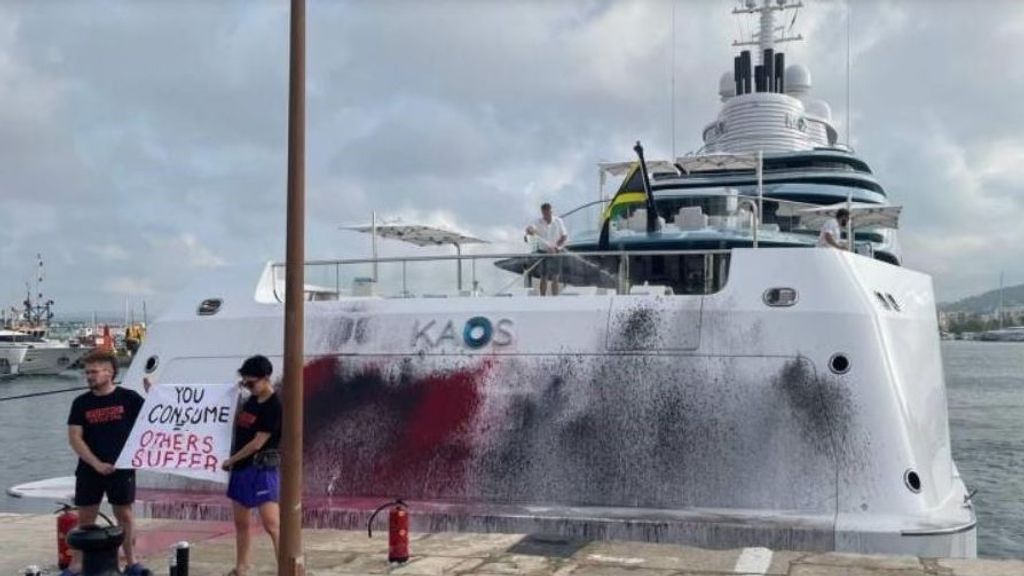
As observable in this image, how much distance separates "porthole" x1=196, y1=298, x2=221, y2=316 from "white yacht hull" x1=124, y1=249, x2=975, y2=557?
0.71 metres

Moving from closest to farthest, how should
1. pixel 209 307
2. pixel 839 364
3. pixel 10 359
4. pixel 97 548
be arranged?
pixel 97 548 → pixel 839 364 → pixel 209 307 → pixel 10 359

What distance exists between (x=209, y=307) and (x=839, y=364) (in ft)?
20.8

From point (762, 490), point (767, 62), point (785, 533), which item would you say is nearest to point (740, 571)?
point (785, 533)

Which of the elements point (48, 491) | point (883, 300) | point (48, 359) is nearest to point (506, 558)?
point (883, 300)

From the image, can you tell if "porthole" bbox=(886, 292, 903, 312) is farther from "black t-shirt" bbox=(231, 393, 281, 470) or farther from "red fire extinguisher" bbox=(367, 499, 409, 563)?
"black t-shirt" bbox=(231, 393, 281, 470)

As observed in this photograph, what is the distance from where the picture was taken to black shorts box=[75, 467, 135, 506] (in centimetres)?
663

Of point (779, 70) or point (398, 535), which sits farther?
point (779, 70)

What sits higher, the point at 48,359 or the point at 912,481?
the point at 48,359

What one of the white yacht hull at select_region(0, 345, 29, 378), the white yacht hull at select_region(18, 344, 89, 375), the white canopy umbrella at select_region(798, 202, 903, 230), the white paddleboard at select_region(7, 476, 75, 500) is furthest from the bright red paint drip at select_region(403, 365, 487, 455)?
the white yacht hull at select_region(0, 345, 29, 378)

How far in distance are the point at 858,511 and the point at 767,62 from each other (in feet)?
74.7

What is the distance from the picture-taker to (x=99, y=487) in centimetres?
665

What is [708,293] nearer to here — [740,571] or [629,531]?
[629,531]

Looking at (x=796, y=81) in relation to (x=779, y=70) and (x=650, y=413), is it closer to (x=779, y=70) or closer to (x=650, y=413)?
(x=779, y=70)

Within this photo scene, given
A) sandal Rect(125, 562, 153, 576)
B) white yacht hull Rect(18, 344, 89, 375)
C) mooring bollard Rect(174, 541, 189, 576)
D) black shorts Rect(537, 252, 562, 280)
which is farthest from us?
white yacht hull Rect(18, 344, 89, 375)
